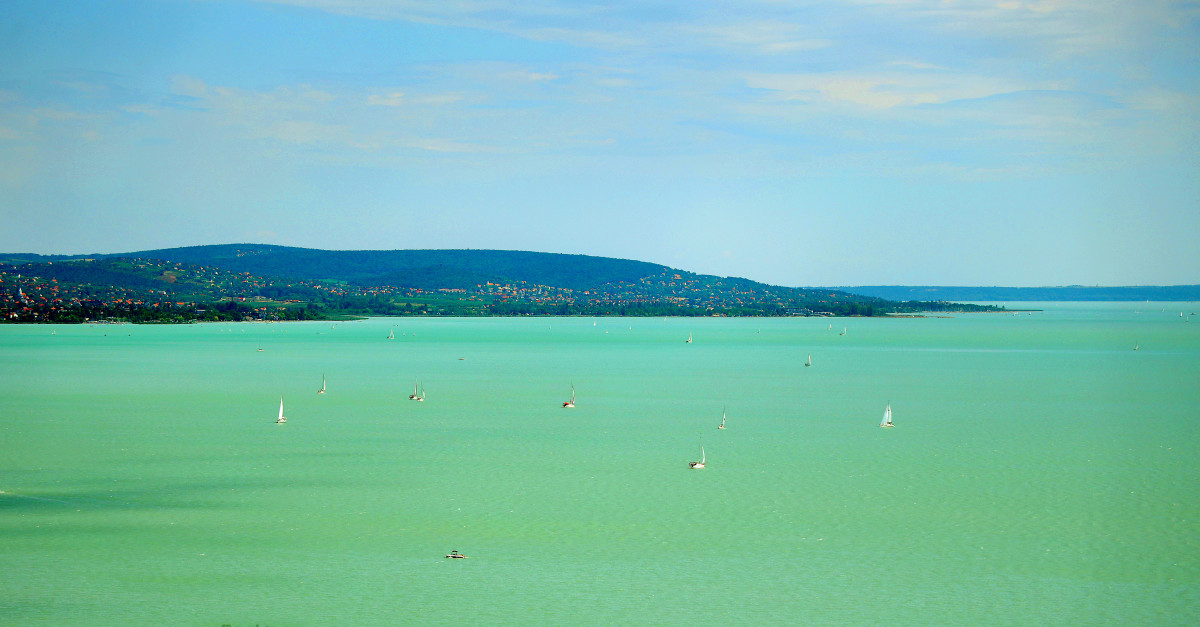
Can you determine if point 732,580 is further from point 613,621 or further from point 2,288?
point 2,288

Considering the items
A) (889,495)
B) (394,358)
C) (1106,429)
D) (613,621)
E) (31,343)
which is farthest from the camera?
(31,343)

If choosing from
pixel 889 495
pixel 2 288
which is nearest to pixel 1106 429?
pixel 889 495

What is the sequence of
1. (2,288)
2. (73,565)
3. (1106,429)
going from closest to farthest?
(73,565) < (1106,429) < (2,288)

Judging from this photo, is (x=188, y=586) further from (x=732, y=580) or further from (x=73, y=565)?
(x=732, y=580)

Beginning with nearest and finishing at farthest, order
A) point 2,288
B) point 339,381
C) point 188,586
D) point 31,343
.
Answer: point 188,586 < point 339,381 < point 31,343 < point 2,288

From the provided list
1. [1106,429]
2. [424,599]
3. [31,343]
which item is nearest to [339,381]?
[1106,429]

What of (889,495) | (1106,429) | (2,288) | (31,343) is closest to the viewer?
(889,495)

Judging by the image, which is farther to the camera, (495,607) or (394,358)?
(394,358)
